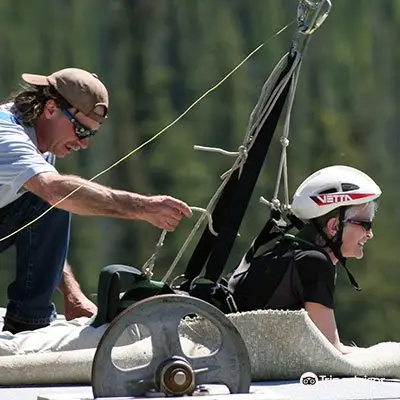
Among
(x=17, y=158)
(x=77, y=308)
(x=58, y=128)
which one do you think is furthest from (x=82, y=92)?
(x=77, y=308)

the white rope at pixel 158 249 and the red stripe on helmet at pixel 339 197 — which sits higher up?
the red stripe on helmet at pixel 339 197

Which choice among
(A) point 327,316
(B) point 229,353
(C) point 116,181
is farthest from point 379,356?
(C) point 116,181

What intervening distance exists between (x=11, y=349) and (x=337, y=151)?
3.57 metres

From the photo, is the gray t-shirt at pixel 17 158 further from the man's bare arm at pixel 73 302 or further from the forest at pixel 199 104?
the forest at pixel 199 104

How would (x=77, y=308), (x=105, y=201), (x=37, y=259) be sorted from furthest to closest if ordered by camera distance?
(x=77, y=308)
(x=37, y=259)
(x=105, y=201)

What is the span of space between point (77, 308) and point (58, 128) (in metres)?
0.73

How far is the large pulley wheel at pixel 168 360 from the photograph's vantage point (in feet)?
11.0

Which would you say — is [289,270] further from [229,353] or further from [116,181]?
[116,181]

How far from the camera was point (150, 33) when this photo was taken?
280 inches

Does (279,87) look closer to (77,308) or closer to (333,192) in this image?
(333,192)

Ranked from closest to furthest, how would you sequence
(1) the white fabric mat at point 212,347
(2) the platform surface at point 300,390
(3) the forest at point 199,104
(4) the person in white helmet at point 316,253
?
1. (2) the platform surface at point 300,390
2. (1) the white fabric mat at point 212,347
3. (4) the person in white helmet at point 316,253
4. (3) the forest at point 199,104

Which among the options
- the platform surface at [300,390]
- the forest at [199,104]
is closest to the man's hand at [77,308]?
the platform surface at [300,390]

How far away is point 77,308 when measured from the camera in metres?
5.00

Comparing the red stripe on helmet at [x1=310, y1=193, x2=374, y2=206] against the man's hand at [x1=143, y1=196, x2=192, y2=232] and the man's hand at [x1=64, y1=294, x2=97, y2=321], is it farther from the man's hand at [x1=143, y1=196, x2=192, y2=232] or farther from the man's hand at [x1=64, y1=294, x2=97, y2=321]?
the man's hand at [x1=64, y1=294, x2=97, y2=321]
